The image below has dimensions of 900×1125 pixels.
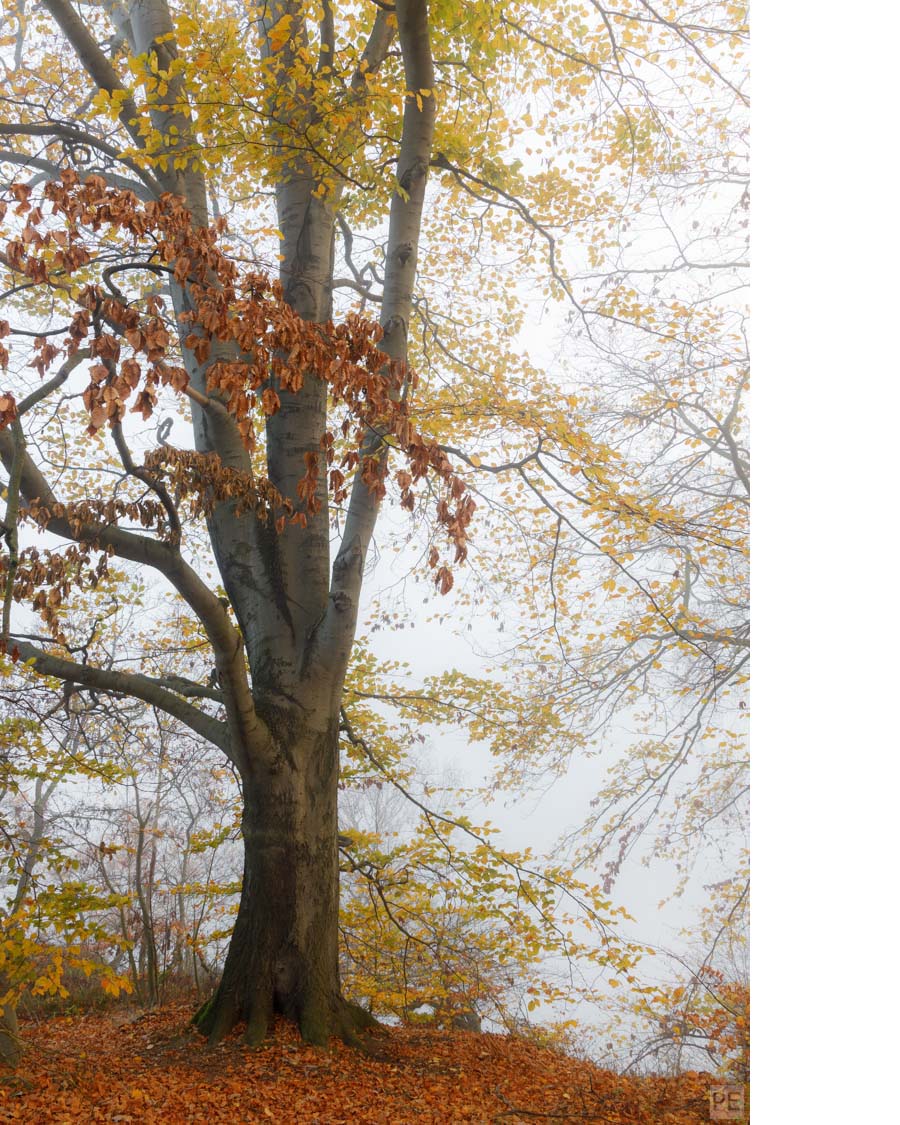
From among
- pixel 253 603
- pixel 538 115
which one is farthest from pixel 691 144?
pixel 253 603

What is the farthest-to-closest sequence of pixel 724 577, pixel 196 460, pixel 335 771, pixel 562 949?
1. pixel 724 577
2. pixel 562 949
3. pixel 335 771
4. pixel 196 460

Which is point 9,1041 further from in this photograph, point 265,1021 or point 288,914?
point 288,914

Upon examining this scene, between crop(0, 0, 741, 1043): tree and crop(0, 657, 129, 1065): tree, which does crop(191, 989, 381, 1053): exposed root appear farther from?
crop(0, 657, 129, 1065): tree

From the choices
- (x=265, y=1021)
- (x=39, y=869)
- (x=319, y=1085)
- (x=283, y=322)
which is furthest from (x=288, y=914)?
(x=39, y=869)

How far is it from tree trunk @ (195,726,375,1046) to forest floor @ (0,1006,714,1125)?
0.23 feet

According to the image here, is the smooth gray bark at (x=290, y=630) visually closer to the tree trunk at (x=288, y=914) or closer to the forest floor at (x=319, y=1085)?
the tree trunk at (x=288, y=914)

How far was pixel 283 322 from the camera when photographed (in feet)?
5.58

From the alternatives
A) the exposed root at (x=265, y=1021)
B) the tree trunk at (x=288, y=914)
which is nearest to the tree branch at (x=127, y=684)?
the tree trunk at (x=288, y=914)

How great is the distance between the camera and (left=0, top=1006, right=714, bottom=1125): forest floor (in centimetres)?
209

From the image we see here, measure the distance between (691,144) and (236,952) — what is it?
12.3 ft

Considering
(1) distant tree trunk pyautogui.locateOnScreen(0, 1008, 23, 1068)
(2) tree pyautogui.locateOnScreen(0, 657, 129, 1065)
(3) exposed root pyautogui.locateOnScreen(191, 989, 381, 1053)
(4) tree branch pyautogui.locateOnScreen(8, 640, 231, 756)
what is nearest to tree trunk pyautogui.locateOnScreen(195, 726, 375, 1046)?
(3) exposed root pyautogui.locateOnScreen(191, 989, 381, 1053)
